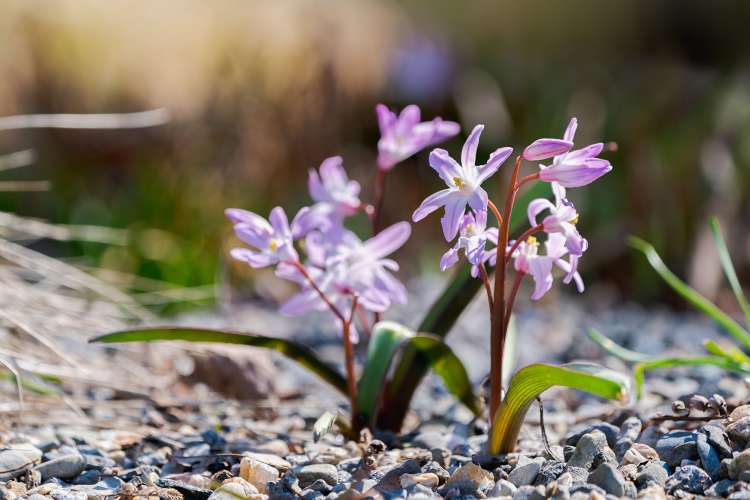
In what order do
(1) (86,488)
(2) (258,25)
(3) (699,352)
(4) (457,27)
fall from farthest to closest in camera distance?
1. (4) (457,27)
2. (2) (258,25)
3. (3) (699,352)
4. (1) (86,488)

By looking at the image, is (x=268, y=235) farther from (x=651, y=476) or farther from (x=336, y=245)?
(x=651, y=476)

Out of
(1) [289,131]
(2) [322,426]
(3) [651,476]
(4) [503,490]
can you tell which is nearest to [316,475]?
(2) [322,426]

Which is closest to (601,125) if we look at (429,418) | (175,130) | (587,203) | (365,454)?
(587,203)

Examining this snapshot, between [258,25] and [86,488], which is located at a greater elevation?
[258,25]

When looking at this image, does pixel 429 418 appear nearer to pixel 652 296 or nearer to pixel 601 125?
pixel 652 296

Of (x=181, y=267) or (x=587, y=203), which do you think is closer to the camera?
(x=181, y=267)

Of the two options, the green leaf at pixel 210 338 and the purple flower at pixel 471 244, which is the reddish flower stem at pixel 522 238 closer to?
the purple flower at pixel 471 244

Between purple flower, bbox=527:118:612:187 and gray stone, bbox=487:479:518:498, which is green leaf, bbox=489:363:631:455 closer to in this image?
gray stone, bbox=487:479:518:498

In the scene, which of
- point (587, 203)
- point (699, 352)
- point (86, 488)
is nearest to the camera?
point (86, 488)
